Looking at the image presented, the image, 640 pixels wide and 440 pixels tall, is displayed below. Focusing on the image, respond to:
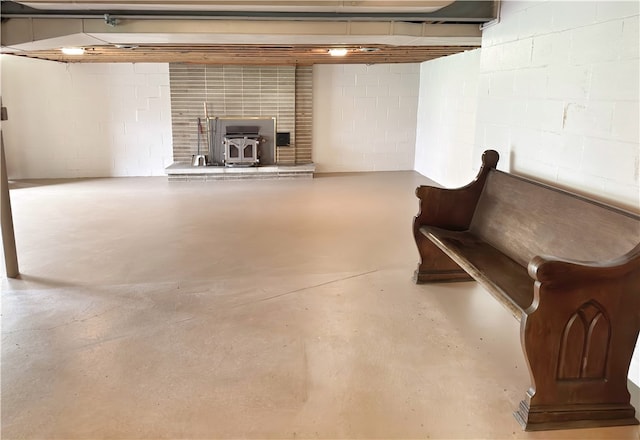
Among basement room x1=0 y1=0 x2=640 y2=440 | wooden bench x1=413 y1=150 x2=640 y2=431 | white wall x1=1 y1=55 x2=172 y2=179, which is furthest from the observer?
white wall x1=1 y1=55 x2=172 y2=179

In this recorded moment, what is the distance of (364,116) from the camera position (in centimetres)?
827

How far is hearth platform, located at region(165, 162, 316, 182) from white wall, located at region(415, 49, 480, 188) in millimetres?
1931

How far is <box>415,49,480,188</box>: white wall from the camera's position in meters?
6.22

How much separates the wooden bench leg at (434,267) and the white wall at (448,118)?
2456 millimetres

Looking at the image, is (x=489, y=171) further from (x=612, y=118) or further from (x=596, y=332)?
(x=596, y=332)

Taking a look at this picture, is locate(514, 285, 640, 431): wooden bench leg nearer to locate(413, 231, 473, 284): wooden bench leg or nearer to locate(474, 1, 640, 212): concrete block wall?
locate(474, 1, 640, 212): concrete block wall

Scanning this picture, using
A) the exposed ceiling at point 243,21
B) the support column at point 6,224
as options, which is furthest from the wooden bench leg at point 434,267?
the support column at point 6,224

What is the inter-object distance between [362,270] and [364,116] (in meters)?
4.96

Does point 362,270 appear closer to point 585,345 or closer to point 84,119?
point 585,345

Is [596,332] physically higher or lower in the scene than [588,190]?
lower

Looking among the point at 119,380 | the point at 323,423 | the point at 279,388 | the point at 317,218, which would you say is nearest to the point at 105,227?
the point at 317,218

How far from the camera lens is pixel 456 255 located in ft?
9.55

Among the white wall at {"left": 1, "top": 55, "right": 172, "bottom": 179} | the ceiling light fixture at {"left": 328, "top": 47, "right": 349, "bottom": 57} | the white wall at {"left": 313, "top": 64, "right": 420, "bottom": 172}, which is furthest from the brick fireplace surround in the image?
the ceiling light fixture at {"left": 328, "top": 47, "right": 349, "bottom": 57}

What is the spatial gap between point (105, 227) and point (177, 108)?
329 centimetres
